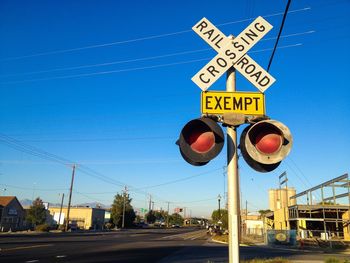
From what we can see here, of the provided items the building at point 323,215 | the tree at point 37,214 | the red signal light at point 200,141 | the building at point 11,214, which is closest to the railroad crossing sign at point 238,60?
the red signal light at point 200,141

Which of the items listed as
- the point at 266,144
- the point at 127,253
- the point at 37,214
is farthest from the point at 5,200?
the point at 266,144

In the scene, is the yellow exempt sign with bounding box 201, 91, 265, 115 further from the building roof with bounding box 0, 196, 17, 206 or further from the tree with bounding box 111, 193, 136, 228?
the tree with bounding box 111, 193, 136, 228

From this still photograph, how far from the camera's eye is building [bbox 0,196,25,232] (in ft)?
229

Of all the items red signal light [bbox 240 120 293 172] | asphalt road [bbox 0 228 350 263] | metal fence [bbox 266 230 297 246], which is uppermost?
red signal light [bbox 240 120 293 172]

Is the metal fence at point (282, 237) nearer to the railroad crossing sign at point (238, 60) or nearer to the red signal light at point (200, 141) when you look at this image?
the railroad crossing sign at point (238, 60)

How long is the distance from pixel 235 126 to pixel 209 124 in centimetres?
36

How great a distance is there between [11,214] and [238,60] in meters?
77.8

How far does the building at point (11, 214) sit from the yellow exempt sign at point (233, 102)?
73291 millimetres

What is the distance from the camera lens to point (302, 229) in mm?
38344

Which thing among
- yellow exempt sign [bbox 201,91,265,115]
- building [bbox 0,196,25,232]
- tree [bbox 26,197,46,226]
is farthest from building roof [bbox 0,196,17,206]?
yellow exempt sign [bbox 201,91,265,115]

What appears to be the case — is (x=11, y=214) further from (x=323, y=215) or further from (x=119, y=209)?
(x=323, y=215)

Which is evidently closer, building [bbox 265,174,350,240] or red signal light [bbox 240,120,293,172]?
red signal light [bbox 240,120,293,172]

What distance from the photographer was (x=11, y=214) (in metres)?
72.8

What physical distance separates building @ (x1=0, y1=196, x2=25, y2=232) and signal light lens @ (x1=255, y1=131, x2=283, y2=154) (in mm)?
73606
